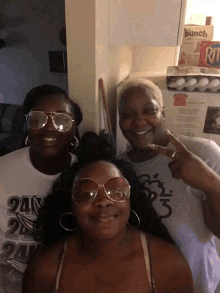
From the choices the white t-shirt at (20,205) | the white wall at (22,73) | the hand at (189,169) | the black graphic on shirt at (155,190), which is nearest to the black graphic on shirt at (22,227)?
the white t-shirt at (20,205)

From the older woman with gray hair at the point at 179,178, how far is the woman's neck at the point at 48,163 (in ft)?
1.06

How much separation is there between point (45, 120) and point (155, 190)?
1.82ft

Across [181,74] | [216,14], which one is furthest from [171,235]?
[216,14]

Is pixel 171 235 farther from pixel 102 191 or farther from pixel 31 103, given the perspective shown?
pixel 31 103

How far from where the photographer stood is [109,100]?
5.20 ft

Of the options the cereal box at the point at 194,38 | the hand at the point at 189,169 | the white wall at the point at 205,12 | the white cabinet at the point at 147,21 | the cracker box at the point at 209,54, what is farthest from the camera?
the white wall at the point at 205,12

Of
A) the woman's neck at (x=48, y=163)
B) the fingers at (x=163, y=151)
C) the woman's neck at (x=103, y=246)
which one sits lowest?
the woman's neck at (x=103, y=246)

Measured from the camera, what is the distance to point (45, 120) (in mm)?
1025

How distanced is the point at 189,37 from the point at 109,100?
1.00 meters

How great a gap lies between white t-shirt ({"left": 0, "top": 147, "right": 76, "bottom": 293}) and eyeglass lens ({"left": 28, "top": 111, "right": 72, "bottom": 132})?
19 cm

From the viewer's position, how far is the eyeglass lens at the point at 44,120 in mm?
1025

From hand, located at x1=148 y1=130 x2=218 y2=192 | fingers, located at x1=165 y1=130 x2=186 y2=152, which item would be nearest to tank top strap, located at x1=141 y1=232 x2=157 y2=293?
hand, located at x1=148 y1=130 x2=218 y2=192

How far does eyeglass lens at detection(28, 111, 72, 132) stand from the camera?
1.03 metres

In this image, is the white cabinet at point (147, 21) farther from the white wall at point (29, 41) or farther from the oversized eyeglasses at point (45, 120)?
the white wall at point (29, 41)
